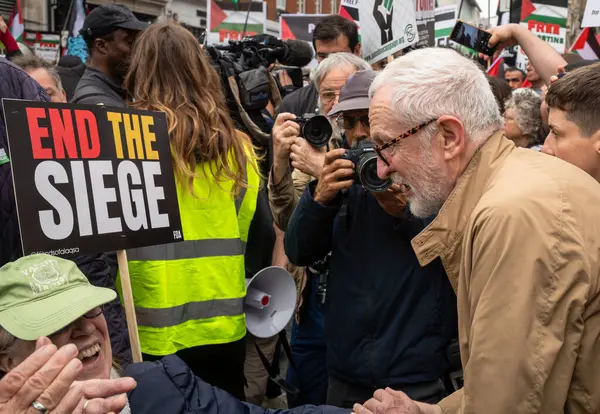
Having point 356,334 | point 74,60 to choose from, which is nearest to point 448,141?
point 356,334

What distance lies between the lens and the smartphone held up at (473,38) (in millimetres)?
4559

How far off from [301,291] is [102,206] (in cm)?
121

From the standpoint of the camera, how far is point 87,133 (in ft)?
8.02

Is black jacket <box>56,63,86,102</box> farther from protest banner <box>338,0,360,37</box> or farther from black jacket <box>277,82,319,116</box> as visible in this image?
protest banner <box>338,0,360,37</box>

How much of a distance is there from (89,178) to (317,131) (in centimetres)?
110

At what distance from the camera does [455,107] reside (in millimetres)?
2145

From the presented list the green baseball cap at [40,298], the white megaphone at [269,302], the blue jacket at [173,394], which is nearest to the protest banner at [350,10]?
the white megaphone at [269,302]

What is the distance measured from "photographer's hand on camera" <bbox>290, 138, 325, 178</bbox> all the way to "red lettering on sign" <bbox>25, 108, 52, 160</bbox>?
3.77ft

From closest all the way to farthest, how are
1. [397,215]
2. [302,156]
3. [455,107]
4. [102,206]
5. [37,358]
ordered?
1. [37,358]
2. [455,107]
3. [102,206]
4. [397,215]
5. [302,156]

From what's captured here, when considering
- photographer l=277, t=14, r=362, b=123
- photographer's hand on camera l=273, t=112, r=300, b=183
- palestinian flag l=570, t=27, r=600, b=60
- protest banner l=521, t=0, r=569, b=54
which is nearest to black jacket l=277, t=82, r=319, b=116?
photographer l=277, t=14, r=362, b=123

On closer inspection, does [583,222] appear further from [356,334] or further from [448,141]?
[356,334]

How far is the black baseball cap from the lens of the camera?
3996mm

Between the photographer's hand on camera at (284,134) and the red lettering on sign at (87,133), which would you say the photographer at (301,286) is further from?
the red lettering on sign at (87,133)

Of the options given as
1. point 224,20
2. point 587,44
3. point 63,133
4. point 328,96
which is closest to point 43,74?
point 328,96
